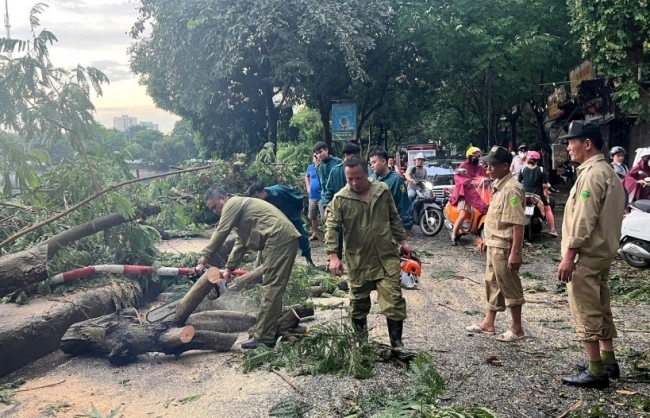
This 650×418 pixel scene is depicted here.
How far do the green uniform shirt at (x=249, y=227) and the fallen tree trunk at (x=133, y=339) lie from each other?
72 cm

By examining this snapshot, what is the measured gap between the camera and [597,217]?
4031mm

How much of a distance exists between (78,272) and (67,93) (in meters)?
2.21

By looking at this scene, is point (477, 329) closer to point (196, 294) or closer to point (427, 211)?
point (196, 294)

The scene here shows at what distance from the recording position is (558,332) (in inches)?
223

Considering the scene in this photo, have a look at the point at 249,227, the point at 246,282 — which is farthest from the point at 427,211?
the point at 249,227

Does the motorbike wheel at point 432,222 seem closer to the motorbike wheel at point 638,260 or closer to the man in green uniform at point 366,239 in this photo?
the motorbike wheel at point 638,260

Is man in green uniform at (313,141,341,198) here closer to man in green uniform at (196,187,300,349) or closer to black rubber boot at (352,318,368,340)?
man in green uniform at (196,187,300,349)

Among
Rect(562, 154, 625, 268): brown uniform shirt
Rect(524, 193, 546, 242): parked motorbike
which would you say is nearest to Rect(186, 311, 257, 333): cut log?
Rect(562, 154, 625, 268): brown uniform shirt

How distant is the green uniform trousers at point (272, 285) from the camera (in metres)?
5.50

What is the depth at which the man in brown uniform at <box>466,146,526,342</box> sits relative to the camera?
16.9 ft

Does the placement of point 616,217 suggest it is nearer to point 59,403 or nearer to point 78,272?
point 59,403

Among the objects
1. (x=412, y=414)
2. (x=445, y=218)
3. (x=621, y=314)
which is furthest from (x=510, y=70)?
(x=412, y=414)

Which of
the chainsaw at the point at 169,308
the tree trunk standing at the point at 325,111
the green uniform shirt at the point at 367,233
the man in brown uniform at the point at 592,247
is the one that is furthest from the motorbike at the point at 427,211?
the tree trunk standing at the point at 325,111

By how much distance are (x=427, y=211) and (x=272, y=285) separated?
729cm
